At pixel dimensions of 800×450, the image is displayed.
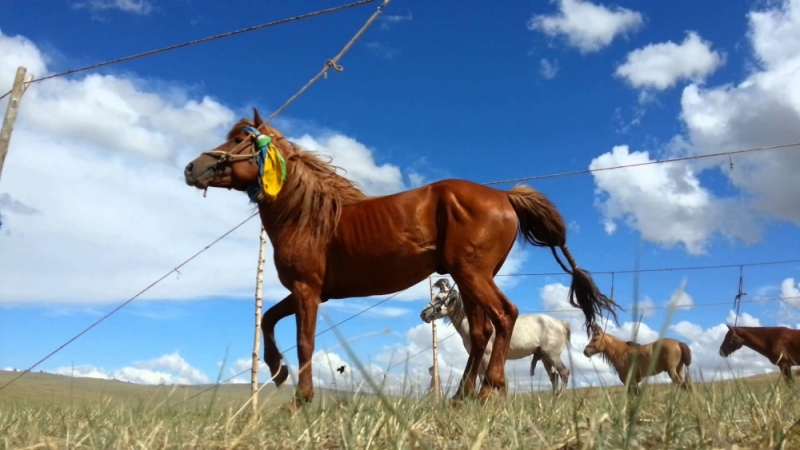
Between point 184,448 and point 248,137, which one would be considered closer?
point 184,448

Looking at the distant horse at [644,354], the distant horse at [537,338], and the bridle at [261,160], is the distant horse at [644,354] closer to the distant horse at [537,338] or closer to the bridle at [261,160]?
the distant horse at [537,338]

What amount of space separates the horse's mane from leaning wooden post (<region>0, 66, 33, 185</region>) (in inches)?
232

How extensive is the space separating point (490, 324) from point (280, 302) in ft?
5.21

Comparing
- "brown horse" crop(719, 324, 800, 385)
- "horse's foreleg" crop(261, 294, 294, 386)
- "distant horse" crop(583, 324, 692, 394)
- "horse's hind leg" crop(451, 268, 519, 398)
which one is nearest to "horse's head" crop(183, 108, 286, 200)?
"horse's foreleg" crop(261, 294, 294, 386)

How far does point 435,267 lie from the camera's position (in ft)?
16.5

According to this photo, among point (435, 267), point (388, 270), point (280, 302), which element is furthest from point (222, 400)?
point (435, 267)

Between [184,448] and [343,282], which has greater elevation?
[343,282]

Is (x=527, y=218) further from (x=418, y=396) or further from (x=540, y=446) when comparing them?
(x=540, y=446)

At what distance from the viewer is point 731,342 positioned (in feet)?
56.3

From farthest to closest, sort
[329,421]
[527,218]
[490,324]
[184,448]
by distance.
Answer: [527,218] → [490,324] → [329,421] → [184,448]

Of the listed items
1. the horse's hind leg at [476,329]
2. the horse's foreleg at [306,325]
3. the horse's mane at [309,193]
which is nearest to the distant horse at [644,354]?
the horse's hind leg at [476,329]

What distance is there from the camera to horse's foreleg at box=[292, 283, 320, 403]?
440 cm

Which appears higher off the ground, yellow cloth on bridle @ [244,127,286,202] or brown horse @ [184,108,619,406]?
yellow cloth on bridle @ [244,127,286,202]

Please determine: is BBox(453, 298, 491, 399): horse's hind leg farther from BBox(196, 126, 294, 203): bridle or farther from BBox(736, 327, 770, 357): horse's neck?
BBox(736, 327, 770, 357): horse's neck
